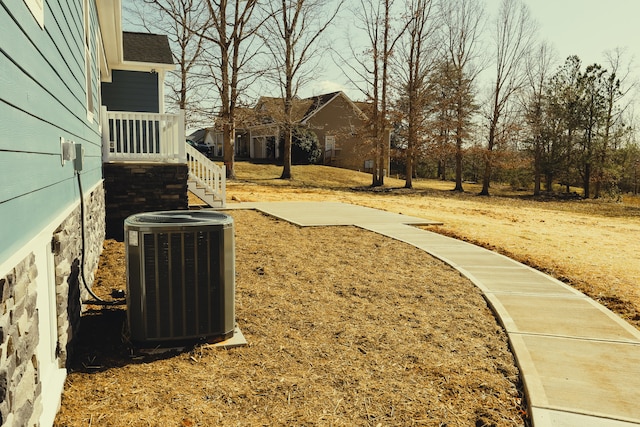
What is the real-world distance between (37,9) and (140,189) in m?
7.33

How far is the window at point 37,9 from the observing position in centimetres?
233

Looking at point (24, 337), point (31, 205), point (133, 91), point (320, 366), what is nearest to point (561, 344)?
point (320, 366)

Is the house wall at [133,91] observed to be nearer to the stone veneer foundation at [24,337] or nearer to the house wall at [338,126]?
the stone veneer foundation at [24,337]

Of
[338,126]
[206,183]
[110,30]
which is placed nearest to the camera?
[110,30]

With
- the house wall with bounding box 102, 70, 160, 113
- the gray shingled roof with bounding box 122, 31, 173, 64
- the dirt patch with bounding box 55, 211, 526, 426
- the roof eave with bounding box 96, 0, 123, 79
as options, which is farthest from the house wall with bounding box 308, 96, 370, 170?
the dirt patch with bounding box 55, 211, 526, 426

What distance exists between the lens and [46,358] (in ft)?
9.19

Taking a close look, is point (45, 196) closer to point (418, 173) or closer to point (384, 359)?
point (384, 359)

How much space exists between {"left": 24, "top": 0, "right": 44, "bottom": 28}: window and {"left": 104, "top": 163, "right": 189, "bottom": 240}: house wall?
674cm

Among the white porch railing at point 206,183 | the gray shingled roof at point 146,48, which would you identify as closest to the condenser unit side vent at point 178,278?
the white porch railing at point 206,183

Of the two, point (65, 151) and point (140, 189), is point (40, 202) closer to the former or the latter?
point (65, 151)

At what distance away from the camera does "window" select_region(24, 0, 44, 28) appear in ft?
7.63

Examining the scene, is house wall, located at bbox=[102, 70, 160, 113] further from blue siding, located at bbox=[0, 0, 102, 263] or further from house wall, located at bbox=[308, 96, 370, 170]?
house wall, located at bbox=[308, 96, 370, 170]

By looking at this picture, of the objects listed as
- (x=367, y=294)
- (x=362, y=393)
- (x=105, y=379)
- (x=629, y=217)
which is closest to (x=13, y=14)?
(x=105, y=379)

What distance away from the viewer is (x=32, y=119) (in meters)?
2.39
